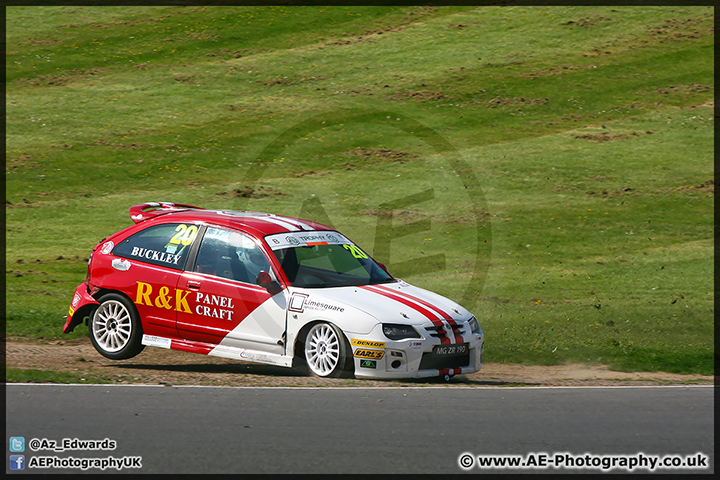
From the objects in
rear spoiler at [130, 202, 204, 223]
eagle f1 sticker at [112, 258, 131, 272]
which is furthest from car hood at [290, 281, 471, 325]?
rear spoiler at [130, 202, 204, 223]

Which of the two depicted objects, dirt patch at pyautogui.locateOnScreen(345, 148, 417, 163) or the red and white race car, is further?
dirt patch at pyautogui.locateOnScreen(345, 148, 417, 163)

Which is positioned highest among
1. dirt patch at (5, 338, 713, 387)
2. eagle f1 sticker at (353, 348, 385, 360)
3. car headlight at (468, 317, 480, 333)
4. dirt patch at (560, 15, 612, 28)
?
dirt patch at (560, 15, 612, 28)

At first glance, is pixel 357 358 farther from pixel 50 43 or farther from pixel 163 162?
pixel 50 43

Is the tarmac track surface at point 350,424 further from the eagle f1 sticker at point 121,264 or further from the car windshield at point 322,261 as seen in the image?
the eagle f1 sticker at point 121,264

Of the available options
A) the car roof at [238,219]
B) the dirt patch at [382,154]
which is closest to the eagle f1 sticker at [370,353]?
the car roof at [238,219]

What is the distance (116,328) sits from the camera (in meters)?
9.78

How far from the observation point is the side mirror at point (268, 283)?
896 cm

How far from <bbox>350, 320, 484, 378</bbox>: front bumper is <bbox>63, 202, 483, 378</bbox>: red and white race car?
1 cm

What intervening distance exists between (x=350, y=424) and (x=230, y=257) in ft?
10.8

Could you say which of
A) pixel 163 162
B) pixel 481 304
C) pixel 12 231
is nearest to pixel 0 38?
pixel 163 162

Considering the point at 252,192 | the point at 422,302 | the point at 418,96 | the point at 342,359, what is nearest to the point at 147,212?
the point at 342,359

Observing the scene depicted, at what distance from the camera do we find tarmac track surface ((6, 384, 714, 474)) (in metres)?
5.81

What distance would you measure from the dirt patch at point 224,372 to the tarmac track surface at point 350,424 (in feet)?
1.67

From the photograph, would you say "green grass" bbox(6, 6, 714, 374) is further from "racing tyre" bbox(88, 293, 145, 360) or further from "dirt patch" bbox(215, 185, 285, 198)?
"racing tyre" bbox(88, 293, 145, 360)
